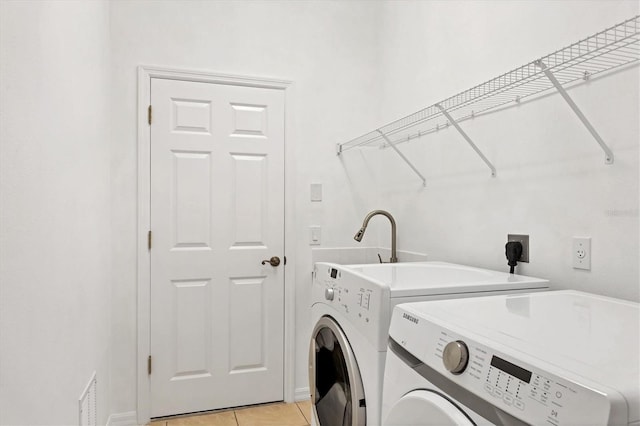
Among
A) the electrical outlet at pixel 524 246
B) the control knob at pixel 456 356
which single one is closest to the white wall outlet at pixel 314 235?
the electrical outlet at pixel 524 246

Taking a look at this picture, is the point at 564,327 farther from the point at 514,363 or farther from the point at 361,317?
the point at 361,317

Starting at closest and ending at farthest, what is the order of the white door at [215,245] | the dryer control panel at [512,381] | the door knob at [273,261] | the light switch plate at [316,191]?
the dryer control panel at [512,381] < the white door at [215,245] < the door knob at [273,261] < the light switch plate at [316,191]

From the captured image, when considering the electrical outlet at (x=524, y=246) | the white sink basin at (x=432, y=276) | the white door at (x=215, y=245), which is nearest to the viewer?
the white sink basin at (x=432, y=276)

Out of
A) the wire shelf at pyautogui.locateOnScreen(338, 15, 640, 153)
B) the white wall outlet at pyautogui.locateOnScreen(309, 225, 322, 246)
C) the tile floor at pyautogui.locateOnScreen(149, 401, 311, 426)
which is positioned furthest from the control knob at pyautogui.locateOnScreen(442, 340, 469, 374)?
the white wall outlet at pyautogui.locateOnScreen(309, 225, 322, 246)

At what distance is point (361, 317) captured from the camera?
1371mm

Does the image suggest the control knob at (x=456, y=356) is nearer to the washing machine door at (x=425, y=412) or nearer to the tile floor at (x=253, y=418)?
the washing machine door at (x=425, y=412)

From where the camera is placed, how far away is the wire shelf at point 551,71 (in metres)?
1.17

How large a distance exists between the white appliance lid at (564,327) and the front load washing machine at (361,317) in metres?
0.18

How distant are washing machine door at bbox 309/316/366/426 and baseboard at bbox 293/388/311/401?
2.78ft

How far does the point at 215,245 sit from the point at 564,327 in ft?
6.60

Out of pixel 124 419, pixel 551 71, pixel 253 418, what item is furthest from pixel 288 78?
pixel 124 419

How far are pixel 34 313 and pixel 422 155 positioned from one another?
190 cm

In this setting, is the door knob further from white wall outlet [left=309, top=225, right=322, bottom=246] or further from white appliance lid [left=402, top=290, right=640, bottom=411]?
white appliance lid [left=402, top=290, right=640, bottom=411]

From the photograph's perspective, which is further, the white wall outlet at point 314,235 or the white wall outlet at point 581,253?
the white wall outlet at point 314,235
